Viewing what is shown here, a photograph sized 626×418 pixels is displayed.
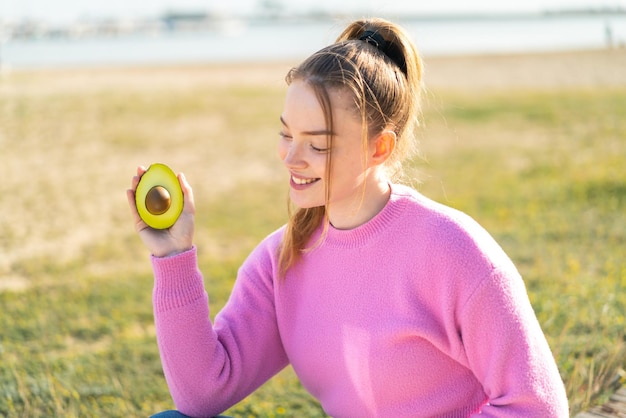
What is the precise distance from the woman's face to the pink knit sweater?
0.39ft

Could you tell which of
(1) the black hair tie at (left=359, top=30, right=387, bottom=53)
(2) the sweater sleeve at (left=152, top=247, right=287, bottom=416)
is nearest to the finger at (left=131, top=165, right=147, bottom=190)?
(2) the sweater sleeve at (left=152, top=247, right=287, bottom=416)

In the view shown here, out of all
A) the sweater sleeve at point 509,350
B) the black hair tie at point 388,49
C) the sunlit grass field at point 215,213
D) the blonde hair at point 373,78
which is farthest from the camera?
the sunlit grass field at point 215,213

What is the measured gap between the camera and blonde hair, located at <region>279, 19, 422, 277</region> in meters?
1.91

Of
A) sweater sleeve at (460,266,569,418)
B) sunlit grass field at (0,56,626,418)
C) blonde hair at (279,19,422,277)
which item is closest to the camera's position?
sweater sleeve at (460,266,569,418)

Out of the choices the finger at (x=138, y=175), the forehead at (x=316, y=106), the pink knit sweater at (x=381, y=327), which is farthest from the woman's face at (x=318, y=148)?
the finger at (x=138, y=175)

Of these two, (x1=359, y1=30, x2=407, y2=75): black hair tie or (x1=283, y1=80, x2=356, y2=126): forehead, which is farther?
(x1=359, y1=30, x2=407, y2=75): black hair tie

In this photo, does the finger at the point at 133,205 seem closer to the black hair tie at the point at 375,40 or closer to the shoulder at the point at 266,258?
the shoulder at the point at 266,258

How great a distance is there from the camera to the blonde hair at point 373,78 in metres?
1.91

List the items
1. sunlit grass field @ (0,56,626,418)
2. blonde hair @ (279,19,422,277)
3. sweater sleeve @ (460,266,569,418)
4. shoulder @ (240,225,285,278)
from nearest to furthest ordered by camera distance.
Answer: sweater sleeve @ (460,266,569,418) < blonde hair @ (279,19,422,277) < shoulder @ (240,225,285,278) < sunlit grass field @ (0,56,626,418)

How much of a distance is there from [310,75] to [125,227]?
688 centimetres

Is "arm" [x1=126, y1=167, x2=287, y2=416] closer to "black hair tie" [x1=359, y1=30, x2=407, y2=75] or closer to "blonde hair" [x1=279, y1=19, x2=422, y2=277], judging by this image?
"blonde hair" [x1=279, y1=19, x2=422, y2=277]

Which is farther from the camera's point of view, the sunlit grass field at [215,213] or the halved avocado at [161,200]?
the sunlit grass field at [215,213]

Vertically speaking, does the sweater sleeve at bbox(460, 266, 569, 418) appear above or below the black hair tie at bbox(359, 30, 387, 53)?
below

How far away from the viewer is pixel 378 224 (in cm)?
201
